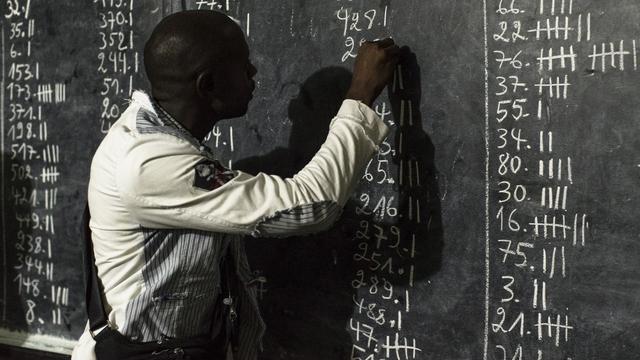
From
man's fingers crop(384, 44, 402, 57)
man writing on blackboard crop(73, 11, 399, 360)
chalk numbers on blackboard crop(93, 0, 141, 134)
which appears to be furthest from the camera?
chalk numbers on blackboard crop(93, 0, 141, 134)

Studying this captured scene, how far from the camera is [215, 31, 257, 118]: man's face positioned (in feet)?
4.86

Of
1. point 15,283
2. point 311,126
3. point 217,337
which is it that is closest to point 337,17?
point 311,126

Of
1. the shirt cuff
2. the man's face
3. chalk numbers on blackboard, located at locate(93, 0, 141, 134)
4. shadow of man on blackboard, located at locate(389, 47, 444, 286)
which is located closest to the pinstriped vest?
the man's face

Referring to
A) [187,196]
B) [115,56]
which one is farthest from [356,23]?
[115,56]

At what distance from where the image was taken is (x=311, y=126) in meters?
1.90

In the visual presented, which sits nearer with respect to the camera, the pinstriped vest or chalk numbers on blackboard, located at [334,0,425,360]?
the pinstriped vest

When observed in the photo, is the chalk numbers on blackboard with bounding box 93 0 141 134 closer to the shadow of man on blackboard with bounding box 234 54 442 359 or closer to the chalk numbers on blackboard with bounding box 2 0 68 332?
the chalk numbers on blackboard with bounding box 2 0 68 332

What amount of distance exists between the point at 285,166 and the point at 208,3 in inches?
21.5

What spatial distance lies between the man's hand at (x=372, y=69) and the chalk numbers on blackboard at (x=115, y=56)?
831 mm

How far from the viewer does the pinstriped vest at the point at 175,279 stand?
4.83ft

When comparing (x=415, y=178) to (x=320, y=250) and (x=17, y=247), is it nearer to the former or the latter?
(x=320, y=250)

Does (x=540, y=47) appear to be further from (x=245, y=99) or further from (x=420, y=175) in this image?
(x=245, y=99)

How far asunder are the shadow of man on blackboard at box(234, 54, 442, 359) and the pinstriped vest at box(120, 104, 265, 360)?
1.22ft

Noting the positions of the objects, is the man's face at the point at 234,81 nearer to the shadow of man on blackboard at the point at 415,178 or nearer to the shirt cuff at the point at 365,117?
the shirt cuff at the point at 365,117
